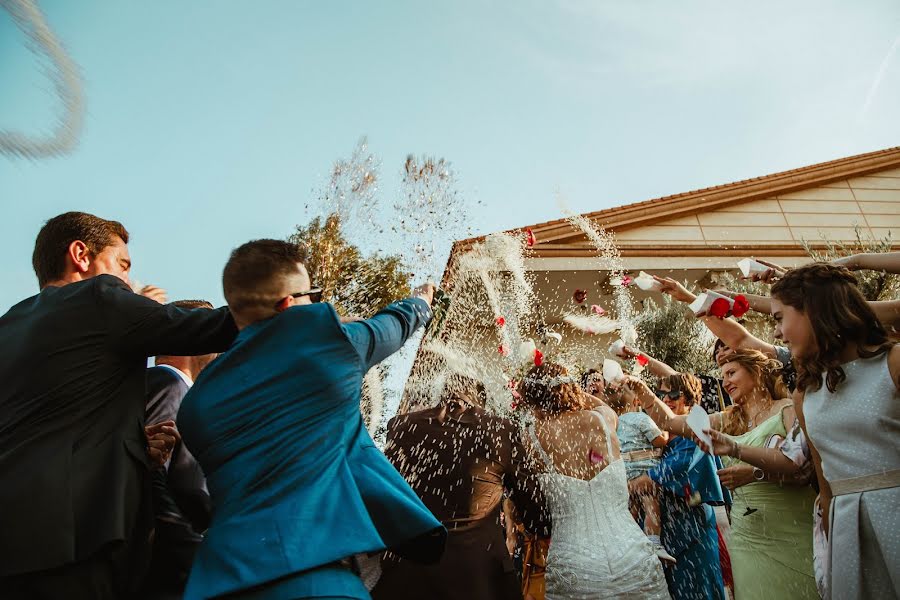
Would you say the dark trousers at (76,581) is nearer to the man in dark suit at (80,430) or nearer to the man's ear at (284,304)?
the man in dark suit at (80,430)

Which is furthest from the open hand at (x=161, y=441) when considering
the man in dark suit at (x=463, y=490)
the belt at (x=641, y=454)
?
the belt at (x=641, y=454)

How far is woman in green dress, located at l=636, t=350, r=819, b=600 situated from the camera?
313 centimetres

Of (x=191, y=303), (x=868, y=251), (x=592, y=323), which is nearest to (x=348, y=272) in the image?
(x=191, y=303)

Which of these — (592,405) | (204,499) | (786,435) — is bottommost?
(786,435)

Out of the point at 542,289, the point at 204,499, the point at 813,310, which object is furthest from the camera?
the point at 542,289

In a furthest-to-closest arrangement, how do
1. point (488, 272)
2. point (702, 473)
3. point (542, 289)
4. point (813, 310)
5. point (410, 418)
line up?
point (542, 289)
point (488, 272)
point (702, 473)
point (410, 418)
point (813, 310)

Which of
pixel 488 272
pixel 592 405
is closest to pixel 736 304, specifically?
pixel 592 405

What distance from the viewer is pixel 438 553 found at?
6.19 feet

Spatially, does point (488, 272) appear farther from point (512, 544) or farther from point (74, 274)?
point (74, 274)

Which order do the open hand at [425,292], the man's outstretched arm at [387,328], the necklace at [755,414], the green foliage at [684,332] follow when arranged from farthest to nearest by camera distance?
the green foliage at [684,332] → the necklace at [755,414] → the open hand at [425,292] → the man's outstretched arm at [387,328]

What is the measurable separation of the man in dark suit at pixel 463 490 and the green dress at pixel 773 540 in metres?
1.18

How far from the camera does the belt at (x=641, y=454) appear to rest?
15.9ft

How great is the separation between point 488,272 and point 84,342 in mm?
7931

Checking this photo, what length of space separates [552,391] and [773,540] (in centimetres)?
154
